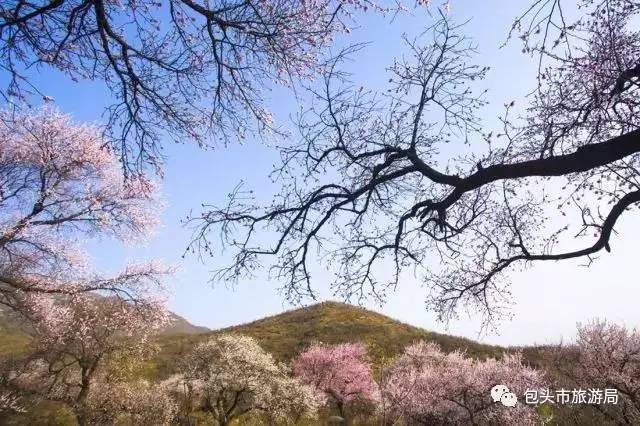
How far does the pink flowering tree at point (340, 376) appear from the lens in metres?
27.9

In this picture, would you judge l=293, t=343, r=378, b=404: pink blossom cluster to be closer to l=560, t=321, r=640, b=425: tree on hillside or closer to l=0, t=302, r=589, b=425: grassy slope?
l=0, t=302, r=589, b=425: grassy slope

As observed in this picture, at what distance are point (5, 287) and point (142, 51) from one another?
11287mm

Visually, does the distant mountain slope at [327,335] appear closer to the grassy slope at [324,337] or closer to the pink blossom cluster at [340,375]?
the grassy slope at [324,337]

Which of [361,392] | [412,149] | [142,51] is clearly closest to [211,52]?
[142,51]

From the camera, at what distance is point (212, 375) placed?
1981 cm

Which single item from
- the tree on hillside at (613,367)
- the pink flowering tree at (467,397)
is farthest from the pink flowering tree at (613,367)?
the pink flowering tree at (467,397)

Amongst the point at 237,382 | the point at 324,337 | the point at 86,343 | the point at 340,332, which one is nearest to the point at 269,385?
the point at 237,382

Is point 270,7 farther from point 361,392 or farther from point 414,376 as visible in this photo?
point 361,392

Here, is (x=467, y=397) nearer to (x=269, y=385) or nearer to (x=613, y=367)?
(x=613, y=367)

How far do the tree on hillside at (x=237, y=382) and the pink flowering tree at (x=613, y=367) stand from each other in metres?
12.1

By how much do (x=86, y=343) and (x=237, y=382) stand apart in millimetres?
6569

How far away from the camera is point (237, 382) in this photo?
20.3m

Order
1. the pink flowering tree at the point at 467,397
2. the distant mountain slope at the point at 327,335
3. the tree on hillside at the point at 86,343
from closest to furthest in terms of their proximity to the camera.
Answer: the pink flowering tree at the point at 467,397
the tree on hillside at the point at 86,343
the distant mountain slope at the point at 327,335

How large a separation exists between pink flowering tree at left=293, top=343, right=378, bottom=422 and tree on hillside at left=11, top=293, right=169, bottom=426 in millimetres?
10370
